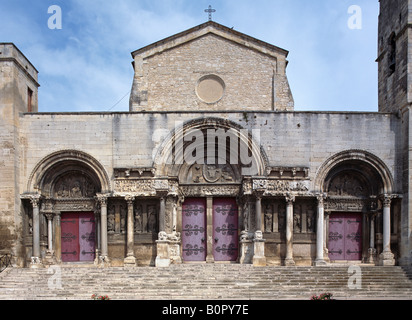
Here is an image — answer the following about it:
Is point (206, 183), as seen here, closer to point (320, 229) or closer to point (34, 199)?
point (320, 229)

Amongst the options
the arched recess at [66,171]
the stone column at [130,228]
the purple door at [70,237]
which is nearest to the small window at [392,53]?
the stone column at [130,228]

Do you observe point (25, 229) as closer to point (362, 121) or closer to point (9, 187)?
point (9, 187)

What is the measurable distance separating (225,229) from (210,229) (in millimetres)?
542

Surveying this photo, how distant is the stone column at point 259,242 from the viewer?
14.0 meters

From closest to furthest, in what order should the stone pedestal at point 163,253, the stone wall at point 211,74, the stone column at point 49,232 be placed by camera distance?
the stone pedestal at point 163,253
the stone column at point 49,232
the stone wall at point 211,74

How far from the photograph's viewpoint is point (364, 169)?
49.6 ft

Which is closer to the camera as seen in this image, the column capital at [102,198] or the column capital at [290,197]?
the column capital at [290,197]

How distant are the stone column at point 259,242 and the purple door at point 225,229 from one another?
115cm

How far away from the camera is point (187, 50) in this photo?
1741 centimetres

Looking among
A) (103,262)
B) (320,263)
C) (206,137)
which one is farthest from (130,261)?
(320,263)

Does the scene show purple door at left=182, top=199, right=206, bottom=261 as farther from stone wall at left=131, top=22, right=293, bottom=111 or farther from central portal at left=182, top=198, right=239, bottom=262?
stone wall at left=131, top=22, right=293, bottom=111

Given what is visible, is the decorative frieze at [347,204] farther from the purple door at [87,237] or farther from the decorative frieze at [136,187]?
the purple door at [87,237]
